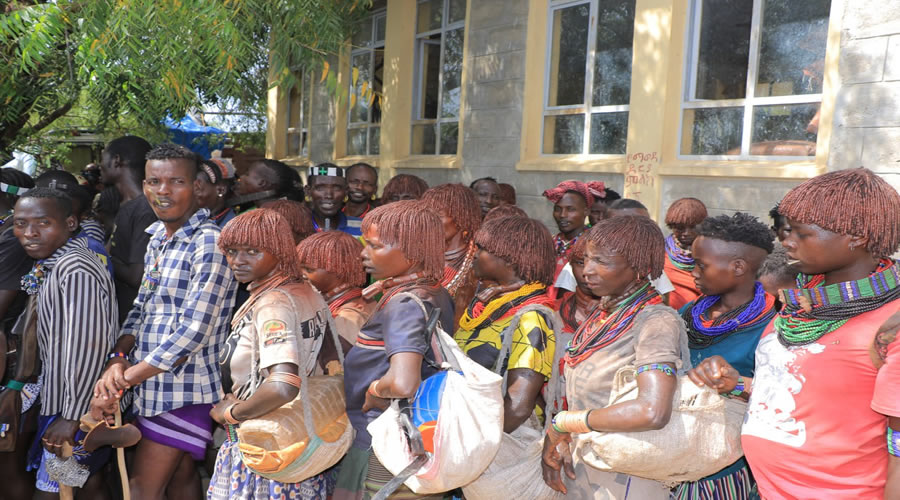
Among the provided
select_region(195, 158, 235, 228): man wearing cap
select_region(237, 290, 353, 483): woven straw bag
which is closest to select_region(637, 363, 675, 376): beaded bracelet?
select_region(237, 290, 353, 483): woven straw bag

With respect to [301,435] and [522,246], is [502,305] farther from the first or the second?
[301,435]

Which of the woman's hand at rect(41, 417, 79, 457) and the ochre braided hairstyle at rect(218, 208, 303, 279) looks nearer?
the ochre braided hairstyle at rect(218, 208, 303, 279)

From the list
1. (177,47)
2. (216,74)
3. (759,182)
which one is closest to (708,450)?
(759,182)

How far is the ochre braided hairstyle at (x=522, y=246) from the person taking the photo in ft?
9.88

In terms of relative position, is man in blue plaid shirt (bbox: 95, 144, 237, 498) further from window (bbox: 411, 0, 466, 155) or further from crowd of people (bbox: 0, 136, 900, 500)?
window (bbox: 411, 0, 466, 155)

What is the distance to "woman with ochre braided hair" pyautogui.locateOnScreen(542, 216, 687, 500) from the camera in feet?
7.93

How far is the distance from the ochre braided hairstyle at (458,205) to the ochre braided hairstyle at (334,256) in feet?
1.92

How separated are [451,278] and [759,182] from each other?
3.18 m

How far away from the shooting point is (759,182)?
5773 mm

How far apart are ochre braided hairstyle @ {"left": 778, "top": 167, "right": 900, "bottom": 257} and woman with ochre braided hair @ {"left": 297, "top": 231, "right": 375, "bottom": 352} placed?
1.93 meters

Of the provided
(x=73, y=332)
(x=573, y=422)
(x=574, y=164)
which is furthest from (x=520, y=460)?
(x=574, y=164)

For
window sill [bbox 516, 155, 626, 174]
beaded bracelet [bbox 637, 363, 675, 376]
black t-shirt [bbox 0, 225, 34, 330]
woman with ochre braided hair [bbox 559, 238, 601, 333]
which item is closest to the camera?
beaded bracelet [bbox 637, 363, 675, 376]

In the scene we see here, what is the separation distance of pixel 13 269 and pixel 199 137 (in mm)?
15965

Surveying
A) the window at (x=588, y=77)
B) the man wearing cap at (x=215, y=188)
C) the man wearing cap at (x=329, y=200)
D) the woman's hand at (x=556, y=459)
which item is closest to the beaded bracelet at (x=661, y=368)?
the woman's hand at (x=556, y=459)
